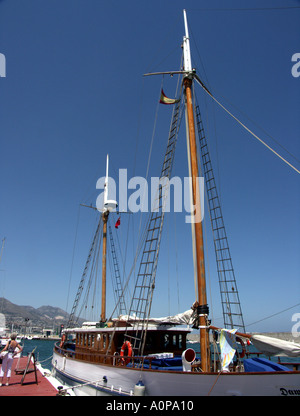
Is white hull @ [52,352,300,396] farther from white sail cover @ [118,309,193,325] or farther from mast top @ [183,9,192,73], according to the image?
mast top @ [183,9,192,73]

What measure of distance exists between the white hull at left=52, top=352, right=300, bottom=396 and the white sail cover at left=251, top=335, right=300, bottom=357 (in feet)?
2.74

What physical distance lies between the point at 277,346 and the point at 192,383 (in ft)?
8.24

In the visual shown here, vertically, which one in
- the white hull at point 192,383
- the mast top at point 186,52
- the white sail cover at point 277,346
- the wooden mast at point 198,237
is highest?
the mast top at point 186,52

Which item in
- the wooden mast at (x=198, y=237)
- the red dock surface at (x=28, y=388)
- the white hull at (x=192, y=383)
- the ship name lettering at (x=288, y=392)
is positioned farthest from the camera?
the red dock surface at (x=28, y=388)

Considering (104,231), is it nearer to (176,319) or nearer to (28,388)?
(176,319)

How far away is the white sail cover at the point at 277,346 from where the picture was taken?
276 inches

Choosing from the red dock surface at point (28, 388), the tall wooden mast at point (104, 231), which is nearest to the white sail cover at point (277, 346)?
the red dock surface at point (28, 388)

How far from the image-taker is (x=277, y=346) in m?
7.20

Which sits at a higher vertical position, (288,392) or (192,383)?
(288,392)

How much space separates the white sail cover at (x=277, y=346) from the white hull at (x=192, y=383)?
0.84 meters

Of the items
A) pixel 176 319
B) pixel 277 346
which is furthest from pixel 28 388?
pixel 277 346

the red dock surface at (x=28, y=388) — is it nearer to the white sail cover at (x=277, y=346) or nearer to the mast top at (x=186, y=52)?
the white sail cover at (x=277, y=346)

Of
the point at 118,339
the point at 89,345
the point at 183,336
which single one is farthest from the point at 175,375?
the point at 89,345
